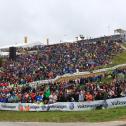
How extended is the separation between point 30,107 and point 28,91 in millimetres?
4554

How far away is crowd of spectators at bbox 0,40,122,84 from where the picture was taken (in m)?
52.7

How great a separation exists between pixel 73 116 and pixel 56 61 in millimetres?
28083

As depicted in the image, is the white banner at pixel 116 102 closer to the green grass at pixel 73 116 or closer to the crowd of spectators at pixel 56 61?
the green grass at pixel 73 116

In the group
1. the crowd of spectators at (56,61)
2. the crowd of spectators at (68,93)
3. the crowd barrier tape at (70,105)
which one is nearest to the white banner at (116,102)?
the crowd barrier tape at (70,105)

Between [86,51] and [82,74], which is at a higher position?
[86,51]

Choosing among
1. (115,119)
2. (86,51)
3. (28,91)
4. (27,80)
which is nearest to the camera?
(115,119)

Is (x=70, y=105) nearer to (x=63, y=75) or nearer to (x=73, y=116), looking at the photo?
(x=73, y=116)

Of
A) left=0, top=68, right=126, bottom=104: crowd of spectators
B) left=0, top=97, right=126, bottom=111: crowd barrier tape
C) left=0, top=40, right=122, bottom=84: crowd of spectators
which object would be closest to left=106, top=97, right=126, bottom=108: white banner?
left=0, top=97, right=126, bottom=111: crowd barrier tape

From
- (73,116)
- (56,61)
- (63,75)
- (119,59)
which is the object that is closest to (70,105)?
(73,116)

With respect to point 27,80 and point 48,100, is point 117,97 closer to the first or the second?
point 48,100

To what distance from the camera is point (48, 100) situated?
113 ft

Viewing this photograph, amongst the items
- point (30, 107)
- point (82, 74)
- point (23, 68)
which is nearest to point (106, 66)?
point (82, 74)

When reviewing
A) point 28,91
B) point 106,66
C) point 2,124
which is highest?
point 106,66

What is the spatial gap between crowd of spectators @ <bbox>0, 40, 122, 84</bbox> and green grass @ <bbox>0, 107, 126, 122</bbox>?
54.3 feet
